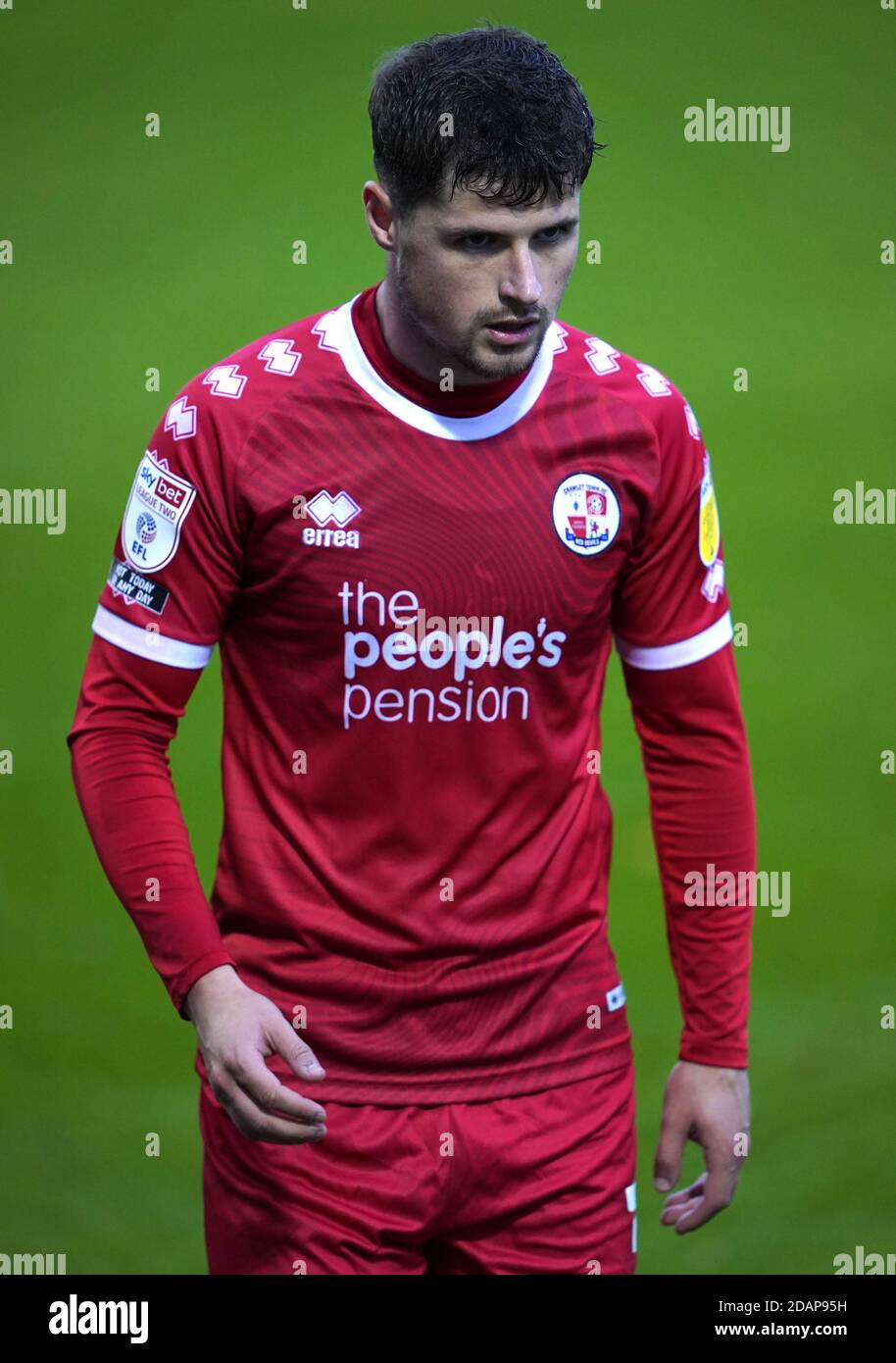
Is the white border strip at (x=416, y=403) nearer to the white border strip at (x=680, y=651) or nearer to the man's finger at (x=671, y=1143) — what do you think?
the white border strip at (x=680, y=651)

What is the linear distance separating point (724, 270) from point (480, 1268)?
5194 mm

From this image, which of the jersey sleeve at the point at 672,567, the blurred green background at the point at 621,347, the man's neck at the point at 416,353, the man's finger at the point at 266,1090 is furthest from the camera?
the blurred green background at the point at 621,347

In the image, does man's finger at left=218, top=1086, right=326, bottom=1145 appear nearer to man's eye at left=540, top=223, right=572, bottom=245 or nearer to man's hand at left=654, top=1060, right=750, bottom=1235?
man's hand at left=654, top=1060, right=750, bottom=1235

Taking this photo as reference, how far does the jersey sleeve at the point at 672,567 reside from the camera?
2.79 meters

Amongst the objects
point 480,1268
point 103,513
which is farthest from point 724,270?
point 480,1268

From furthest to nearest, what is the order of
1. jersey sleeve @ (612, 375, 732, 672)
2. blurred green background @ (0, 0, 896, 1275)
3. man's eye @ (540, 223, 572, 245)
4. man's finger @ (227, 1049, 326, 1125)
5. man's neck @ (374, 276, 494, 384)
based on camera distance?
blurred green background @ (0, 0, 896, 1275) < jersey sleeve @ (612, 375, 732, 672) < man's neck @ (374, 276, 494, 384) < man's eye @ (540, 223, 572, 245) < man's finger @ (227, 1049, 326, 1125)

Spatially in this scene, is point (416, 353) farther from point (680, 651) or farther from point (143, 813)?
point (143, 813)

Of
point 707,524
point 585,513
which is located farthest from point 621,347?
point 585,513

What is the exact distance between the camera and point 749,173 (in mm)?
7652

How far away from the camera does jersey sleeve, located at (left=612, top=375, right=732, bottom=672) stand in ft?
9.15

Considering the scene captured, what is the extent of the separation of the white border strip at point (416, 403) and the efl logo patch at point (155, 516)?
0.27 meters

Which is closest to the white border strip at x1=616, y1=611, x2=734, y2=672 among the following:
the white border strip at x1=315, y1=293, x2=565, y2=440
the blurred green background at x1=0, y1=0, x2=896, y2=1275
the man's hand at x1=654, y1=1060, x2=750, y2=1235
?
the white border strip at x1=315, y1=293, x2=565, y2=440

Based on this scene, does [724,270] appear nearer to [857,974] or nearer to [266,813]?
[857,974]

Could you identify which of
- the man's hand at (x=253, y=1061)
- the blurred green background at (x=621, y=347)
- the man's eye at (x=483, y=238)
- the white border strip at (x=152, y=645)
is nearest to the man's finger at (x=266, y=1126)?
the man's hand at (x=253, y=1061)
